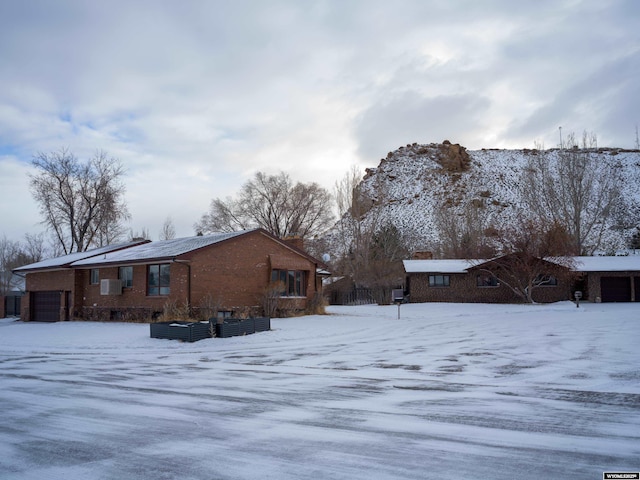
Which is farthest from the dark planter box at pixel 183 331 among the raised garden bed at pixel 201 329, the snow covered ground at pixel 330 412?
the snow covered ground at pixel 330 412

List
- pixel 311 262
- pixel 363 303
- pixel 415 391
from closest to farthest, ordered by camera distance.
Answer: pixel 415 391, pixel 311 262, pixel 363 303

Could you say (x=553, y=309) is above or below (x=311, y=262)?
below

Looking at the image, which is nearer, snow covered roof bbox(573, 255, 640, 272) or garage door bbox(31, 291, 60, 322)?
garage door bbox(31, 291, 60, 322)

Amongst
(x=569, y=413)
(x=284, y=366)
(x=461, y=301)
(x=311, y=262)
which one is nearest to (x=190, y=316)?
(x=311, y=262)

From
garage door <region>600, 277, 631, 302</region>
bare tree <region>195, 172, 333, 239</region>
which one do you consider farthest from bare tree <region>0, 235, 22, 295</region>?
garage door <region>600, 277, 631, 302</region>

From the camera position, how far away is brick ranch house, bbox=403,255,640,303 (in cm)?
4100

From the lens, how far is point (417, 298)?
143 ft

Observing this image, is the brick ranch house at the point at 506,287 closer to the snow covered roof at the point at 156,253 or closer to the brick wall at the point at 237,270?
the brick wall at the point at 237,270

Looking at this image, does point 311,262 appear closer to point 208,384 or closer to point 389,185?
point 208,384

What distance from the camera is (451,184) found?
98.2 m

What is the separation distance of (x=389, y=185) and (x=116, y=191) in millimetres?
56682

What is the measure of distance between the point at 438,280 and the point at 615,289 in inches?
502

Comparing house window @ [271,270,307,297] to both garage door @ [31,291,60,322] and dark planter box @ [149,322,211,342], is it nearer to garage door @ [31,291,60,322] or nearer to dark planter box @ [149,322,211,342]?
dark planter box @ [149,322,211,342]

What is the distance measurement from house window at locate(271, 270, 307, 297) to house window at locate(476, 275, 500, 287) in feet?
53.2
